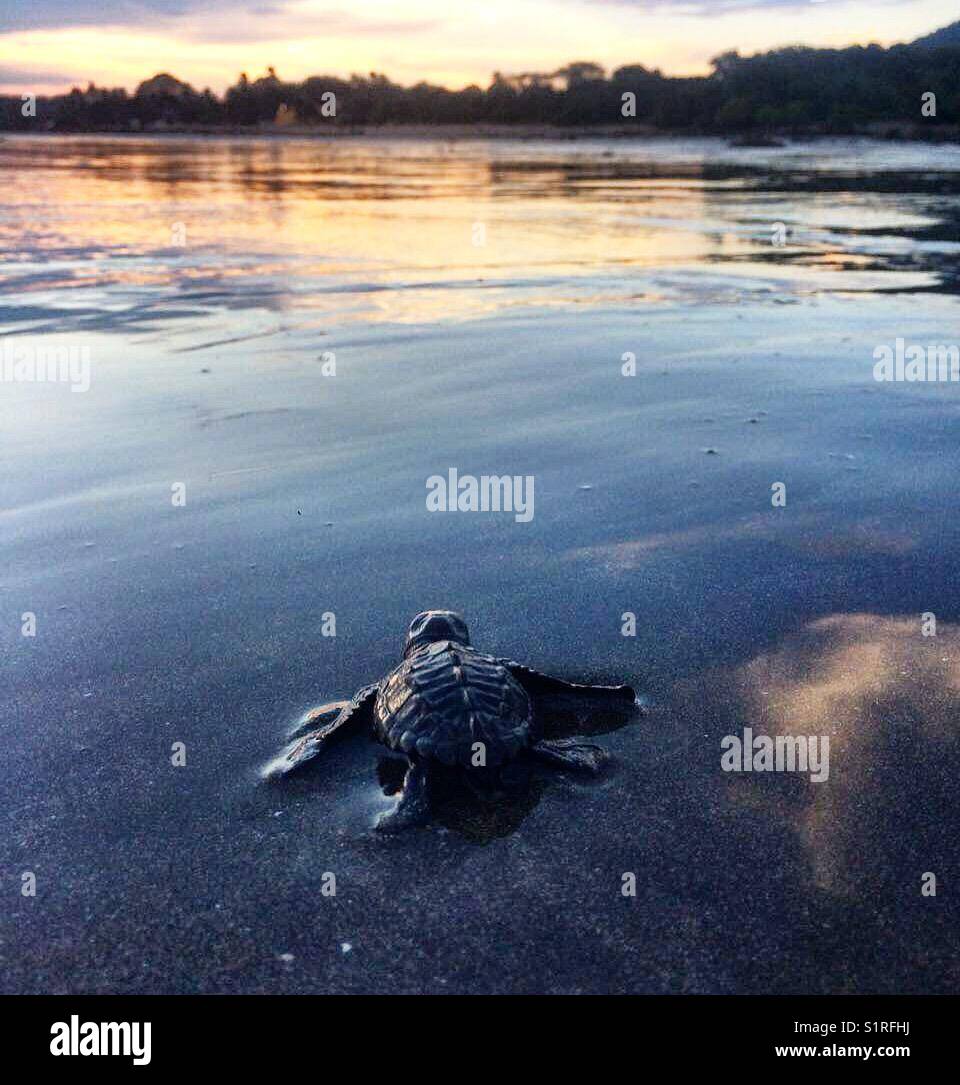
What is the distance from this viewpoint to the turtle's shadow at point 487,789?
3377mm

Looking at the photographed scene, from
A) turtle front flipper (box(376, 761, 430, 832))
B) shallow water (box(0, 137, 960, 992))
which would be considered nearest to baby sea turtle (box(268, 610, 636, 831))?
turtle front flipper (box(376, 761, 430, 832))

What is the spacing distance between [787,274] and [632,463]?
28.2ft

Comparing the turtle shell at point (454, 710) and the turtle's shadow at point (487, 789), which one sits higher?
the turtle shell at point (454, 710)

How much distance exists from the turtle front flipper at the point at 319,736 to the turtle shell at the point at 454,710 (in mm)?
72

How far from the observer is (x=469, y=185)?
107 ft

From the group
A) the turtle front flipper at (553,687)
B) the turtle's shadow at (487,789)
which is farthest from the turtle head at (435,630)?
the turtle's shadow at (487,789)

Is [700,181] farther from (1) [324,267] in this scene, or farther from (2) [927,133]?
(2) [927,133]

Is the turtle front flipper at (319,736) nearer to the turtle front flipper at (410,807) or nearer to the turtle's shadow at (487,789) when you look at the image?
the turtle's shadow at (487,789)

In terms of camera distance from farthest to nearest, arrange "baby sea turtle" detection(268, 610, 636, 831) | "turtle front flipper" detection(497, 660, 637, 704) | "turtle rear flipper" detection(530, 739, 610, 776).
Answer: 1. "turtle front flipper" detection(497, 660, 637, 704)
2. "turtle rear flipper" detection(530, 739, 610, 776)
3. "baby sea turtle" detection(268, 610, 636, 831)

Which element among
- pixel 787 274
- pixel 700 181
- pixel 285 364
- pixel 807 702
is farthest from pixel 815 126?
pixel 807 702

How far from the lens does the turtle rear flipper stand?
11.9 ft

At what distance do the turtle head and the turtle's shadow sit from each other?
1.88 feet

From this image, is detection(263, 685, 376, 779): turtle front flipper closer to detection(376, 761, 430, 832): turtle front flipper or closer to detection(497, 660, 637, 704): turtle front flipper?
detection(376, 761, 430, 832): turtle front flipper

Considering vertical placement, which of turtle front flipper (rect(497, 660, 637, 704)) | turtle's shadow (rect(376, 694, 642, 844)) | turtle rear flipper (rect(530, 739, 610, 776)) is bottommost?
turtle's shadow (rect(376, 694, 642, 844))
